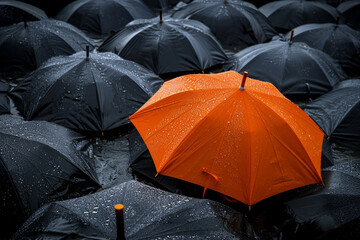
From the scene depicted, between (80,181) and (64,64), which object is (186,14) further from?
(80,181)

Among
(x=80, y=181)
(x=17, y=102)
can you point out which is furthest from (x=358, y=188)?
(x=17, y=102)

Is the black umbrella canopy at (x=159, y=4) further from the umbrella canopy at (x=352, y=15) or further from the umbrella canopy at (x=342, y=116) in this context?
the umbrella canopy at (x=342, y=116)

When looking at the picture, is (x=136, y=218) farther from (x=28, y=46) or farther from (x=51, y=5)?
(x=51, y=5)

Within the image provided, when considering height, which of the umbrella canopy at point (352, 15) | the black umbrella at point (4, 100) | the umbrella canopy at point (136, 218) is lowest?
the umbrella canopy at point (352, 15)

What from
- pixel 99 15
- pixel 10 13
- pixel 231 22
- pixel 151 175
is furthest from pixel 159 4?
pixel 151 175

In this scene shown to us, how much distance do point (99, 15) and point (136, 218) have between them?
6.97 meters

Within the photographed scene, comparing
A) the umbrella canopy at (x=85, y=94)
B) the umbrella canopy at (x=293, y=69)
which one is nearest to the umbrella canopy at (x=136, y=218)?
the umbrella canopy at (x=85, y=94)

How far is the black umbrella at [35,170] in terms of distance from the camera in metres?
3.00

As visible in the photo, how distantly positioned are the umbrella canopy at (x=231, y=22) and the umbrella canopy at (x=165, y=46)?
5.30ft

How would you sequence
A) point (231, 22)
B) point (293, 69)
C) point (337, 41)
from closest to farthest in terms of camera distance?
point (293, 69) < point (337, 41) < point (231, 22)

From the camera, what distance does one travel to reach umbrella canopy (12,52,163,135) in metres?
4.73

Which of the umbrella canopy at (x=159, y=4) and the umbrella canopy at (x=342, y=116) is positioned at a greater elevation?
the umbrella canopy at (x=159, y=4)

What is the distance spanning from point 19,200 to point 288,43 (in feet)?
16.7

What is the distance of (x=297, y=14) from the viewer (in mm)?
9531
